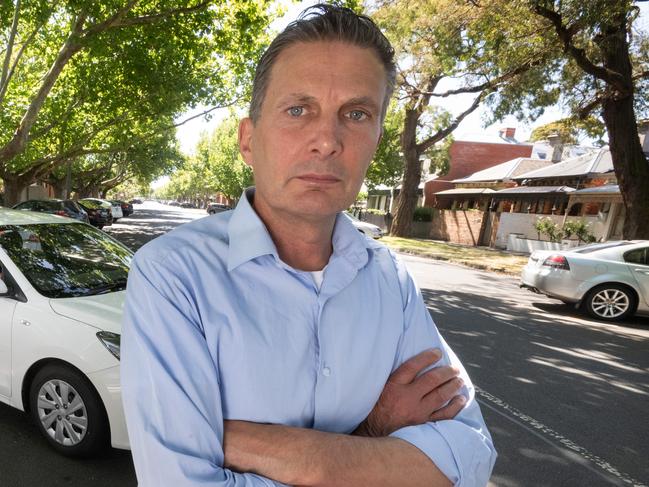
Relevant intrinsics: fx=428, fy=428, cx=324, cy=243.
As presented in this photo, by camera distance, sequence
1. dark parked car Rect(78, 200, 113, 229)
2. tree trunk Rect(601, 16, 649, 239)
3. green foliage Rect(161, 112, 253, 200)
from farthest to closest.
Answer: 1. green foliage Rect(161, 112, 253, 200)
2. dark parked car Rect(78, 200, 113, 229)
3. tree trunk Rect(601, 16, 649, 239)

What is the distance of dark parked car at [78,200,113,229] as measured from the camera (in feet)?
71.5

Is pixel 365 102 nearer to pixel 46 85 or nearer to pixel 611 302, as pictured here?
pixel 611 302

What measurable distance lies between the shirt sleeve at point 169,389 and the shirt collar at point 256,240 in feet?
0.65

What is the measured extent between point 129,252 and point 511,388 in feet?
13.5

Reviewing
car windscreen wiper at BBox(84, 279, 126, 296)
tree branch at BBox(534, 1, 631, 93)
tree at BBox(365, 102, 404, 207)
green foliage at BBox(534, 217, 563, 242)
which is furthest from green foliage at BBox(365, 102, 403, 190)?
car windscreen wiper at BBox(84, 279, 126, 296)

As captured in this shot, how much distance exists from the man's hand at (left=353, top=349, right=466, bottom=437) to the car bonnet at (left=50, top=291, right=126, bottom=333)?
6.88 feet

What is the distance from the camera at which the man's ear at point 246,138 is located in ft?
4.62

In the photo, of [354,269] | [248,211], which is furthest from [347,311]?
[248,211]

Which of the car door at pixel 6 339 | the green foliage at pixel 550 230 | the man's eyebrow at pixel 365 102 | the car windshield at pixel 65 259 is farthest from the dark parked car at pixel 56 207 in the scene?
the green foliage at pixel 550 230

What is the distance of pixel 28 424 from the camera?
3.29m

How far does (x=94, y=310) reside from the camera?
2.91 m

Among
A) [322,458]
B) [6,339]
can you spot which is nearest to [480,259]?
[6,339]

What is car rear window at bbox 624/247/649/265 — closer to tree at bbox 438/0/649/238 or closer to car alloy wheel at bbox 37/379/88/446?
tree at bbox 438/0/649/238

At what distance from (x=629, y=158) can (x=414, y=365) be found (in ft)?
42.8
